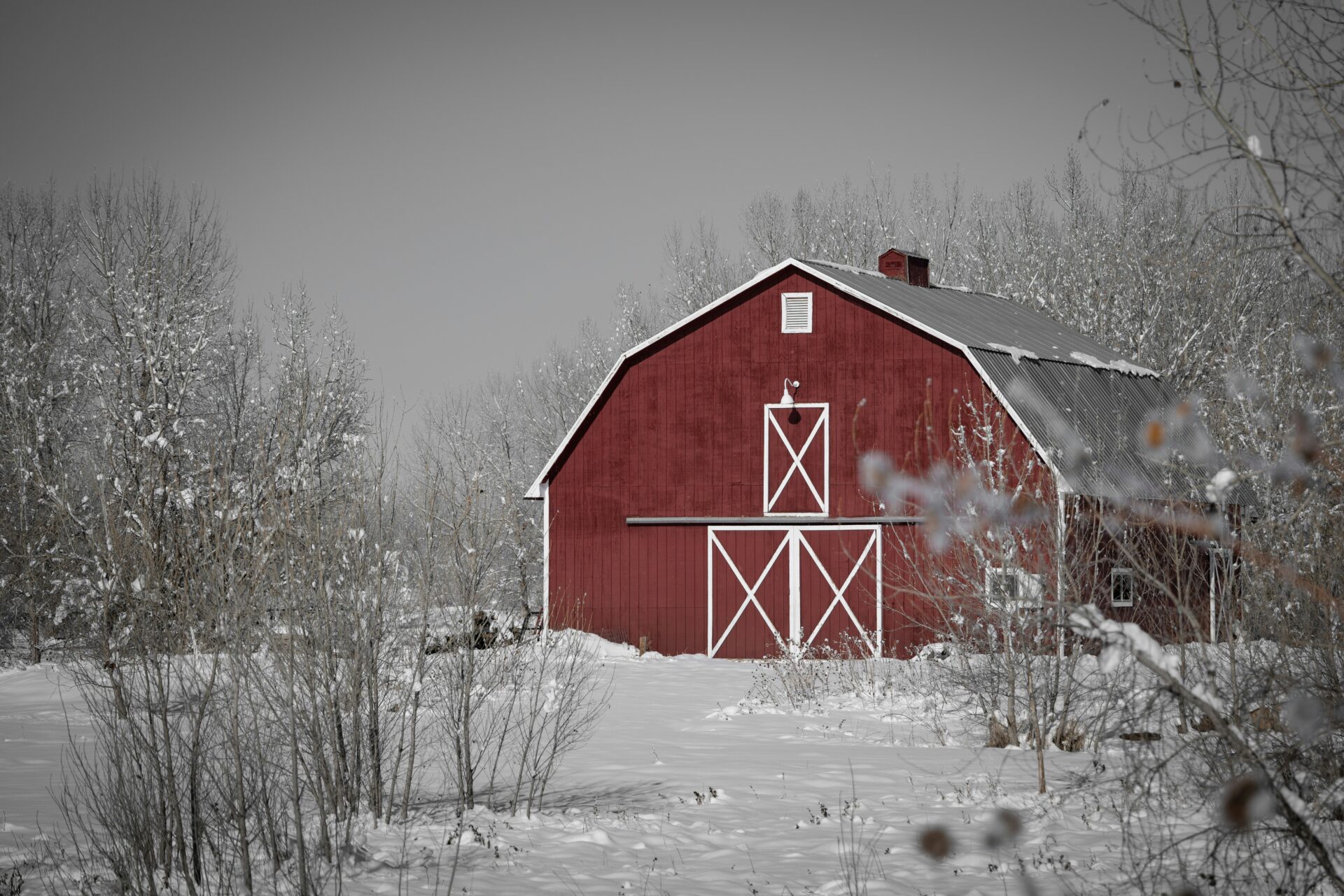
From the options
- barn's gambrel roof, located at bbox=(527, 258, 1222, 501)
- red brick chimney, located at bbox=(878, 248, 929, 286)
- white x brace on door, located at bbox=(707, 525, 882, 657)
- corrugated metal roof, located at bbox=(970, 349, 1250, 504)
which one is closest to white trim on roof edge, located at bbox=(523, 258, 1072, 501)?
barn's gambrel roof, located at bbox=(527, 258, 1222, 501)

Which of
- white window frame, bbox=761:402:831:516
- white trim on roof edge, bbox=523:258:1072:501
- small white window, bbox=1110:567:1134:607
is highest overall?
white trim on roof edge, bbox=523:258:1072:501

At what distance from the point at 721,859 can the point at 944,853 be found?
6.81 meters

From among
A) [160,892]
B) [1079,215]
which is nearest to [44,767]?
[160,892]

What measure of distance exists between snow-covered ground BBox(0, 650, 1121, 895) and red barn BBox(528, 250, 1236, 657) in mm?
6292

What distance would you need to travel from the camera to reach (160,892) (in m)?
8.56

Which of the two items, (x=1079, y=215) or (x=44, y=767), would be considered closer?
(x=44, y=767)

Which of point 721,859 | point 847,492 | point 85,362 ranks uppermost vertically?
point 85,362

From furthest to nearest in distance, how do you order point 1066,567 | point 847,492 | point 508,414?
point 508,414 → point 847,492 → point 1066,567

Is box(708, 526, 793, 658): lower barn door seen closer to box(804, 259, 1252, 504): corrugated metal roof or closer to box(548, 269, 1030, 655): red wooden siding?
box(548, 269, 1030, 655): red wooden siding

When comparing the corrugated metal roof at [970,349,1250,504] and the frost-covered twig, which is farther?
the corrugated metal roof at [970,349,1250,504]

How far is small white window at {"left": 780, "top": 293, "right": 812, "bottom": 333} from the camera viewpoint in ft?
78.5

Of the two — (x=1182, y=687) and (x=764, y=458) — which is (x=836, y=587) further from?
(x=1182, y=687)

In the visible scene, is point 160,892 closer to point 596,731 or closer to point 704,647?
point 596,731

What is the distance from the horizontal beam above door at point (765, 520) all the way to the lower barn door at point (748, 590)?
0.48 ft
